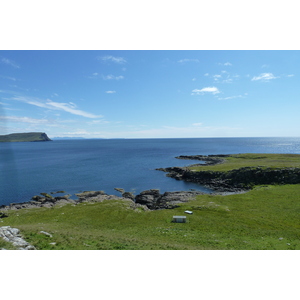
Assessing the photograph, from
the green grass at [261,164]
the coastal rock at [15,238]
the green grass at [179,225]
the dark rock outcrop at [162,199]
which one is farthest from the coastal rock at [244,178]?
the coastal rock at [15,238]

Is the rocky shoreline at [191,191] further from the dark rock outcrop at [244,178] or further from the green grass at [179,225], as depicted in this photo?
the green grass at [179,225]

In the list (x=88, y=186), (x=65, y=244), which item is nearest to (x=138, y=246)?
(x=65, y=244)

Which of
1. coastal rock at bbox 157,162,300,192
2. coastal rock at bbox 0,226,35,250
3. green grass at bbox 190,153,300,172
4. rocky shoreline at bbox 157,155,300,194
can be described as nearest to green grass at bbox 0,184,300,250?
coastal rock at bbox 0,226,35,250

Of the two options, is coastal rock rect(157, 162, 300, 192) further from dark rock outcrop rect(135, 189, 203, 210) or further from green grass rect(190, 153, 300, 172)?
dark rock outcrop rect(135, 189, 203, 210)

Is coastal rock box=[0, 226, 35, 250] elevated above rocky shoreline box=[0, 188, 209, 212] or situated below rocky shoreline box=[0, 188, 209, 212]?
above

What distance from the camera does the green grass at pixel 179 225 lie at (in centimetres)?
2480

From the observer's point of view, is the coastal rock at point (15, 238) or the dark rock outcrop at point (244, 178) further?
the dark rock outcrop at point (244, 178)

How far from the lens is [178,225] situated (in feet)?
122

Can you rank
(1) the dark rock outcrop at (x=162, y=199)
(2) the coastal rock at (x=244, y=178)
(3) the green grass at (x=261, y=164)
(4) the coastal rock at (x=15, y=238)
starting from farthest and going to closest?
(3) the green grass at (x=261, y=164) < (2) the coastal rock at (x=244, y=178) < (1) the dark rock outcrop at (x=162, y=199) < (4) the coastal rock at (x=15, y=238)

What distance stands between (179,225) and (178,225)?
205 mm

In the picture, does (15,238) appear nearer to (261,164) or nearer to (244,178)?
(244,178)

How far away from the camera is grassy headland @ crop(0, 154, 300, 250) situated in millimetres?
24688

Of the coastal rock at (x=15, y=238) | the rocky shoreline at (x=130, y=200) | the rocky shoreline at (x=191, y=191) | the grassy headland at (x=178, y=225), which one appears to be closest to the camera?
the coastal rock at (x=15, y=238)

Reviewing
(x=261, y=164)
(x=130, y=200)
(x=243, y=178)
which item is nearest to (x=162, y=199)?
(x=130, y=200)
